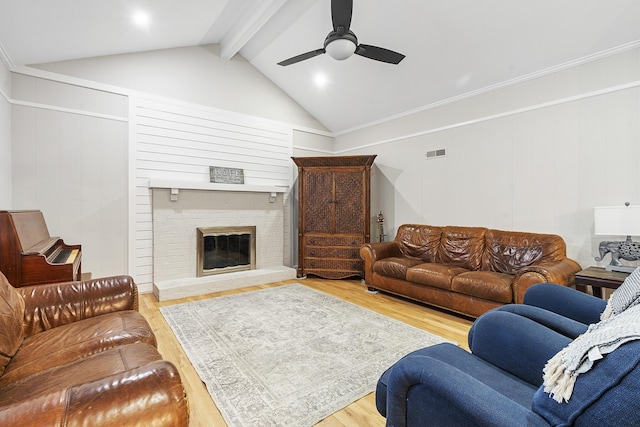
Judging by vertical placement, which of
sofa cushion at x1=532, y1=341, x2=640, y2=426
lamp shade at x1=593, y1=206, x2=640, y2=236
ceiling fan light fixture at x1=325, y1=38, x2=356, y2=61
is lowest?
sofa cushion at x1=532, y1=341, x2=640, y2=426

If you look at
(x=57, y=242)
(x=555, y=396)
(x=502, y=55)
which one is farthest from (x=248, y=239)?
(x=555, y=396)

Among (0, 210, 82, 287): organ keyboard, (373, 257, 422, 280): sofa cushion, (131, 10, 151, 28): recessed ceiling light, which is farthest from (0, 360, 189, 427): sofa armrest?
(131, 10, 151, 28): recessed ceiling light

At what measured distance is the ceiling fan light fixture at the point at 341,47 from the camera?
2576mm

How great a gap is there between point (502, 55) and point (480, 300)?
2.70 m

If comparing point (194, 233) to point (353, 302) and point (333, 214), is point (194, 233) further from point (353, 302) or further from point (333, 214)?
point (353, 302)

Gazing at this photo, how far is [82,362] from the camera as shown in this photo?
52.5 inches

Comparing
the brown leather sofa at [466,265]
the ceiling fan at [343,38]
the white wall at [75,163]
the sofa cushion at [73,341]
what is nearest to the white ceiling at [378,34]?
the white wall at [75,163]

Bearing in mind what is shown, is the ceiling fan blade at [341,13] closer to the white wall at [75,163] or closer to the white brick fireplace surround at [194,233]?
the white brick fireplace surround at [194,233]

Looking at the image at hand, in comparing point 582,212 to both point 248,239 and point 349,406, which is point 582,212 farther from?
point 248,239

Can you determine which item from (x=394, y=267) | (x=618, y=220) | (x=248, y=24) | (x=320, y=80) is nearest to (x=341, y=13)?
(x=248, y=24)

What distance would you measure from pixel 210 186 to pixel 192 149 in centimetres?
63

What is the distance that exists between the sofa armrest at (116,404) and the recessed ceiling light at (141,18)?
11.5 ft

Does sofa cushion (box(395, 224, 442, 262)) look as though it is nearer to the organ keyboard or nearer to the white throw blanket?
the white throw blanket

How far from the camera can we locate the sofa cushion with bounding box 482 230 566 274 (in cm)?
314
